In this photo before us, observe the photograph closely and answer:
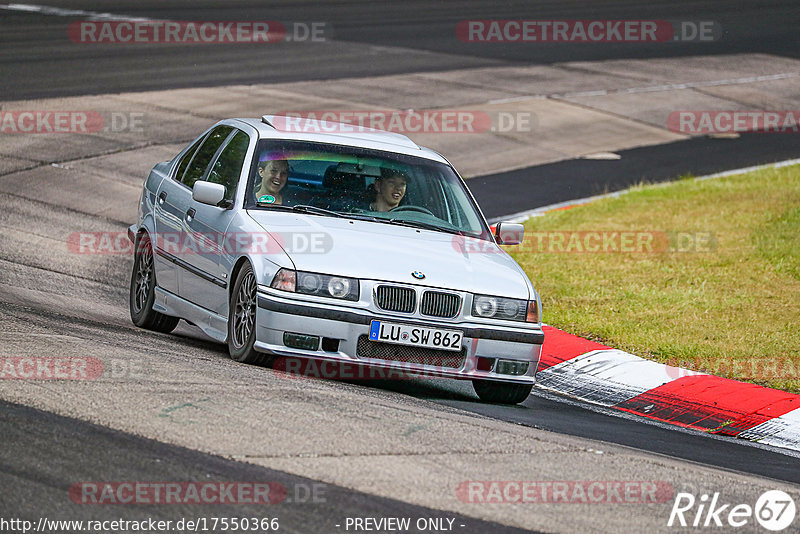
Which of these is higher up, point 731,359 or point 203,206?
point 203,206

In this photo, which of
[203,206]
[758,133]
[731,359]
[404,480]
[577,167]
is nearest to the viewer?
[404,480]

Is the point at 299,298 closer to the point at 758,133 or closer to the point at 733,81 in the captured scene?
the point at 758,133

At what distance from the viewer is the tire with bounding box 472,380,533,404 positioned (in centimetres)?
837

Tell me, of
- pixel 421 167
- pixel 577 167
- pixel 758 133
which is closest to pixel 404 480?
pixel 421 167

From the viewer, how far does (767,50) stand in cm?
3091

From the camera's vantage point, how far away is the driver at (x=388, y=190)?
8.90 m

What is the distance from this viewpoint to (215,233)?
863 cm

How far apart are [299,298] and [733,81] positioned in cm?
2099

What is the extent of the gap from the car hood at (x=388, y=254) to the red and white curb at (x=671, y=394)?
1.37 meters

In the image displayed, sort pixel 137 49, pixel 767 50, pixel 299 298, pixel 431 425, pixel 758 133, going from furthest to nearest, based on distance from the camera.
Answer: pixel 767 50
pixel 137 49
pixel 758 133
pixel 299 298
pixel 431 425

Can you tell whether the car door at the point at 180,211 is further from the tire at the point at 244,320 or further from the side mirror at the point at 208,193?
the tire at the point at 244,320

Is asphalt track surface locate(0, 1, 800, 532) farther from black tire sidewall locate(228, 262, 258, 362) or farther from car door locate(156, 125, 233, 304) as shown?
black tire sidewall locate(228, 262, 258, 362)

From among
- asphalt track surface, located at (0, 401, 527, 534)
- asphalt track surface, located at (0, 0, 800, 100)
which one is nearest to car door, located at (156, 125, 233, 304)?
asphalt track surface, located at (0, 401, 527, 534)

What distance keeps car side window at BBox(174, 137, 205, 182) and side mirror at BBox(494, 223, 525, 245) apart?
248cm
